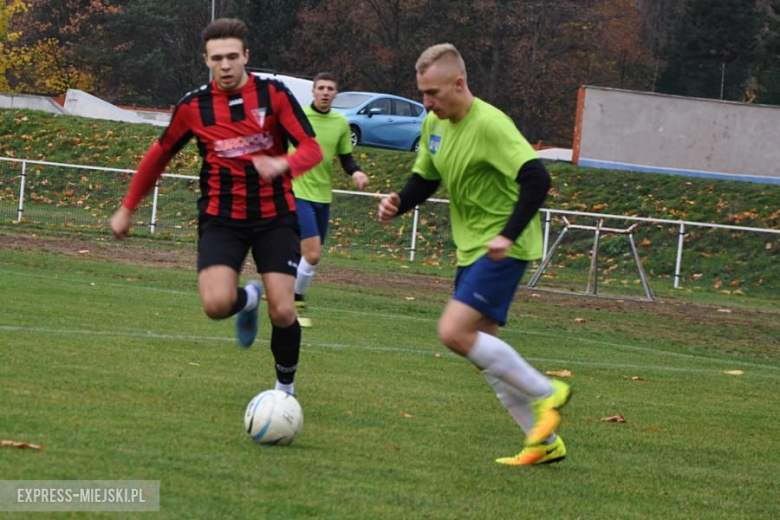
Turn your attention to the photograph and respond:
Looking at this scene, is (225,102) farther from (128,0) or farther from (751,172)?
(128,0)

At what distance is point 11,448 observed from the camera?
5.16 meters

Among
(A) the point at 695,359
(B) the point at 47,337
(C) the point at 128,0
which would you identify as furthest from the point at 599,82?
(B) the point at 47,337

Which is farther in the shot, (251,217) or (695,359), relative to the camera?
(695,359)

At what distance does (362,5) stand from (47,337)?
47.6m

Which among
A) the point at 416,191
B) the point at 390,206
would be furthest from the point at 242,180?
the point at 416,191

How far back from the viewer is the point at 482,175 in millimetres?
6230

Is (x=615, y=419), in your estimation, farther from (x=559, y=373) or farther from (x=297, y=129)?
(x=297, y=129)

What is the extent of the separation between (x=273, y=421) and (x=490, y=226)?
145cm

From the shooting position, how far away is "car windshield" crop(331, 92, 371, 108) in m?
32.8

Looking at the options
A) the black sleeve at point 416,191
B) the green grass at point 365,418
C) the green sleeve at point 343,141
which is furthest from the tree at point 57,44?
the black sleeve at point 416,191

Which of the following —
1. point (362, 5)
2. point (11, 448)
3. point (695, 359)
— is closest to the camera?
point (11, 448)

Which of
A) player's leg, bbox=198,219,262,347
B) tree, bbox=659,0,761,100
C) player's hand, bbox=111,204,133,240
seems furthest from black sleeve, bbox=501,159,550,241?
tree, bbox=659,0,761,100

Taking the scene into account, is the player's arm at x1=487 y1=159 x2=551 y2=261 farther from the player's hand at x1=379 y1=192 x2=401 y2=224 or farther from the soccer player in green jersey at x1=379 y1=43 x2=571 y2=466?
the player's hand at x1=379 y1=192 x2=401 y2=224

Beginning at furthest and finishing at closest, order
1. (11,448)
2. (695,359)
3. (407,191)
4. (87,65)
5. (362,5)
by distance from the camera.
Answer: (87,65) < (362,5) < (695,359) < (407,191) < (11,448)
